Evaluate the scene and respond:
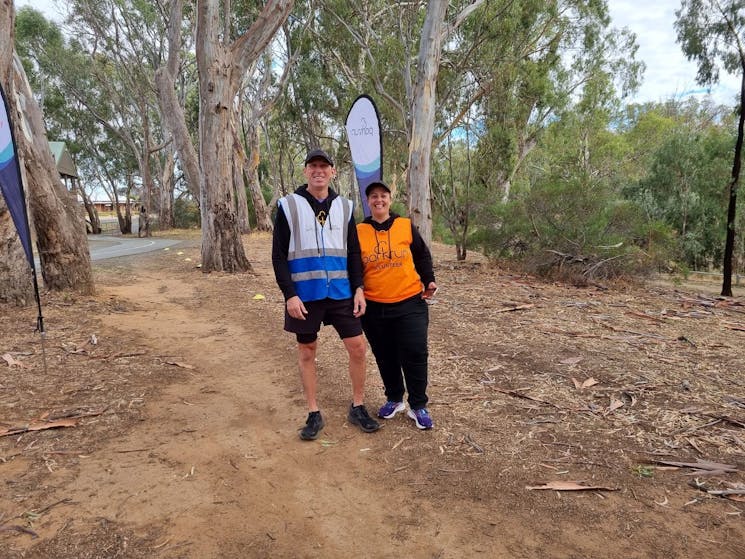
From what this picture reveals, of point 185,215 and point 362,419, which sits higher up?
point 185,215

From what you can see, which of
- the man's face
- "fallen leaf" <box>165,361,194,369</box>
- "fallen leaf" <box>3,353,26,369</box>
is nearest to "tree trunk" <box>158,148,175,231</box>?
"fallen leaf" <box>3,353,26,369</box>

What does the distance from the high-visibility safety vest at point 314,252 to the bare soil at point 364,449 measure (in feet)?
3.39

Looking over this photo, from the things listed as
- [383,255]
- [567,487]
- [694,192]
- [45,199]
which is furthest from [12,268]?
[694,192]

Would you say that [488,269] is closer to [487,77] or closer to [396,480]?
[487,77]

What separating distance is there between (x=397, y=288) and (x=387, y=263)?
0.18m

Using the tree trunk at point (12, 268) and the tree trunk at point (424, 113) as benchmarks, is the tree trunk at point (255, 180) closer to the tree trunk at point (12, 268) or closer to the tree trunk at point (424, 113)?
the tree trunk at point (424, 113)

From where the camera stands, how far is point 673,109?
36.6 metres

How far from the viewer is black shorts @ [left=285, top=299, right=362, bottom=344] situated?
10.1 ft

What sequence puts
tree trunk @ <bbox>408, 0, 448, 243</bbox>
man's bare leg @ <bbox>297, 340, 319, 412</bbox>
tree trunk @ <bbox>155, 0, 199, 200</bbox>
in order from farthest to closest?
1. tree trunk @ <bbox>155, 0, 199, 200</bbox>
2. tree trunk @ <bbox>408, 0, 448, 243</bbox>
3. man's bare leg @ <bbox>297, 340, 319, 412</bbox>

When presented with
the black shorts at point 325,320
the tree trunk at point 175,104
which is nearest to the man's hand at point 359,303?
the black shorts at point 325,320

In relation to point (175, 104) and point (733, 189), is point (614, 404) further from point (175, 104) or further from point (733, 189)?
point (175, 104)

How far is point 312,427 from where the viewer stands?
328 centimetres

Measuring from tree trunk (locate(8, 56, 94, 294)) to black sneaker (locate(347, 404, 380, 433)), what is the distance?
5.54 m

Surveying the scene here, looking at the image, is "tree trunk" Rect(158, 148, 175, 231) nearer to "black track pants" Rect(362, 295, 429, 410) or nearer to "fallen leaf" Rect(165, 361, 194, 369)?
"fallen leaf" Rect(165, 361, 194, 369)
